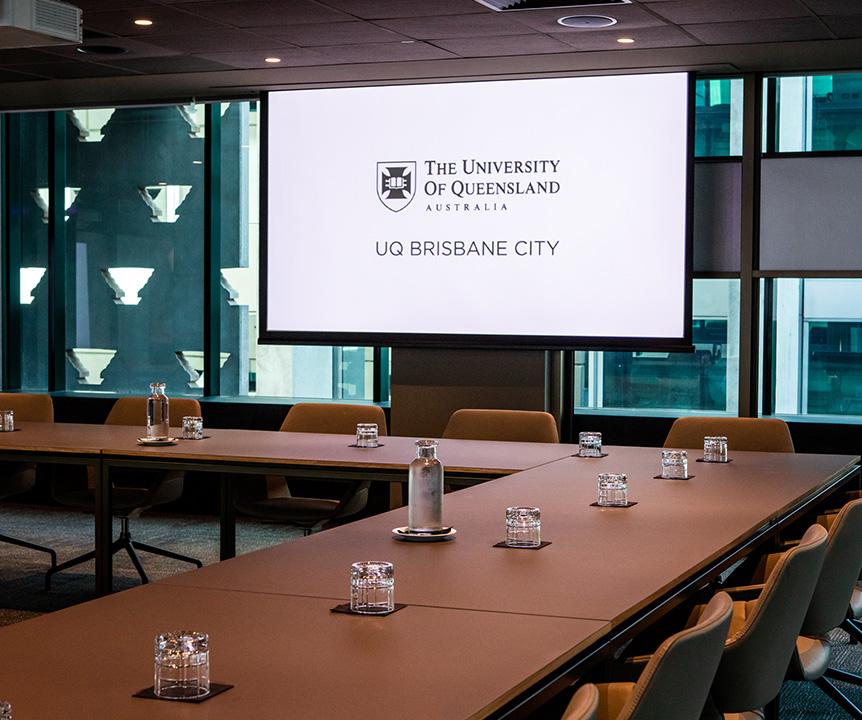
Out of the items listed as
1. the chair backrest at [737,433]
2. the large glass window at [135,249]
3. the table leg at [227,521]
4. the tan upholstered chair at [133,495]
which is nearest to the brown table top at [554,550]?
the chair backrest at [737,433]

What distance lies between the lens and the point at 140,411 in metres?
6.58

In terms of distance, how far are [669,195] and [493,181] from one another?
104cm

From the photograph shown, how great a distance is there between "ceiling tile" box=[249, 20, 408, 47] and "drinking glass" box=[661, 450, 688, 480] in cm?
287

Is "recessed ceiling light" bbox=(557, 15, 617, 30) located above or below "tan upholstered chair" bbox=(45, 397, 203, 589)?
above

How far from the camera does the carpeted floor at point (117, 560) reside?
468 cm

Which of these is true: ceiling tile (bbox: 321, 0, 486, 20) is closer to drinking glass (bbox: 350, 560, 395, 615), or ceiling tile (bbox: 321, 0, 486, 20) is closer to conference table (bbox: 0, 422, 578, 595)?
conference table (bbox: 0, 422, 578, 595)

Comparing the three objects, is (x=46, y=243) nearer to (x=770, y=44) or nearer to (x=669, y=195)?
(x=669, y=195)

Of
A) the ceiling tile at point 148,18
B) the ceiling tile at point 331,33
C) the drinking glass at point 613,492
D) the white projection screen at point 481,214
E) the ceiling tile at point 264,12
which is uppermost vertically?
the ceiling tile at point 148,18

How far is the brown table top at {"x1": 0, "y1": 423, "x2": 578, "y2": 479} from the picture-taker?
196 inches

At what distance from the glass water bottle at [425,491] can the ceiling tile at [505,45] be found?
3739mm

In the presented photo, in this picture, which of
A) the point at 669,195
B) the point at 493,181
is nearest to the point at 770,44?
the point at 669,195

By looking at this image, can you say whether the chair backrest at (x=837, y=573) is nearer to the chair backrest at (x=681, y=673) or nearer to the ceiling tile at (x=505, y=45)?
the chair backrest at (x=681, y=673)

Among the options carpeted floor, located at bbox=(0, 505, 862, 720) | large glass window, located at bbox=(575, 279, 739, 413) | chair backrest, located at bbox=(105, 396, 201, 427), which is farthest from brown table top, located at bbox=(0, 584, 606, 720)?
large glass window, located at bbox=(575, 279, 739, 413)

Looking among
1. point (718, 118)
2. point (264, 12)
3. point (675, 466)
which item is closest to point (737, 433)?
point (675, 466)
